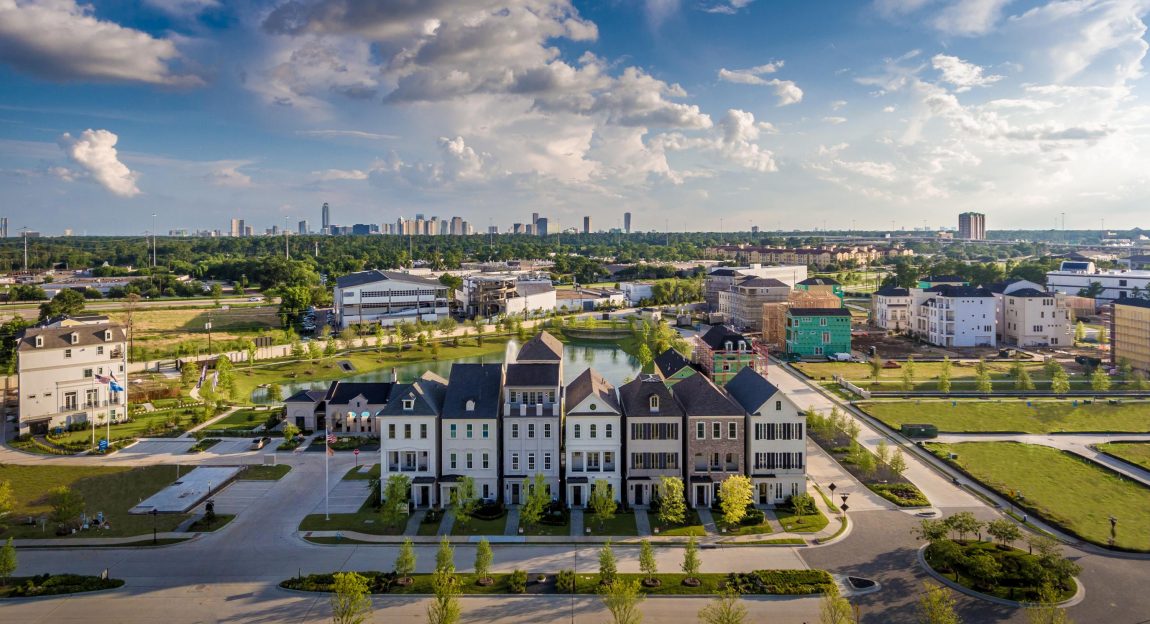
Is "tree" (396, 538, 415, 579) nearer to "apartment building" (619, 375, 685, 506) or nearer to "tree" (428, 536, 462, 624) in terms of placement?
"tree" (428, 536, 462, 624)

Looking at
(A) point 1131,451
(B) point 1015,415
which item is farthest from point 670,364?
(A) point 1131,451

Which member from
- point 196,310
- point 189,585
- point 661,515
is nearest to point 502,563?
point 661,515

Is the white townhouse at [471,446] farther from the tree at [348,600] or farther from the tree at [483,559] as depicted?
the tree at [348,600]

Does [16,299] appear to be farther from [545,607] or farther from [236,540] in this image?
[545,607]

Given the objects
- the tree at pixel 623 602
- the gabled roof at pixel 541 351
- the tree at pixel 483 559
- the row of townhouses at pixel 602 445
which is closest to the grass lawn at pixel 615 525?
the row of townhouses at pixel 602 445

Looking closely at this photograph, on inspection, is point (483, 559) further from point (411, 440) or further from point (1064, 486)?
point (1064, 486)

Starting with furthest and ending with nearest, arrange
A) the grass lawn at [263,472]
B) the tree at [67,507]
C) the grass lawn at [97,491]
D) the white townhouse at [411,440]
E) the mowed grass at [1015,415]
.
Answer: the mowed grass at [1015,415], the grass lawn at [263,472], the white townhouse at [411,440], the grass lawn at [97,491], the tree at [67,507]
